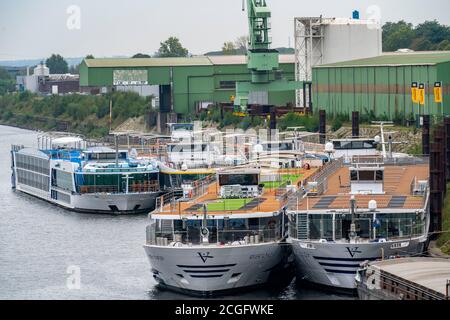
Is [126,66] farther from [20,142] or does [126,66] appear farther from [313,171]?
[313,171]

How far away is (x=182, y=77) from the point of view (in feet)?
357

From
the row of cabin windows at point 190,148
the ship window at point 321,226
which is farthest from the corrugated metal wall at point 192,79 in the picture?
the ship window at point 321,226

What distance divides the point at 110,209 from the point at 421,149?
14259mm

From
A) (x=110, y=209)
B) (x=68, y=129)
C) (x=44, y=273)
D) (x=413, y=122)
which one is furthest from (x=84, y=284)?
(x=68, y=129)

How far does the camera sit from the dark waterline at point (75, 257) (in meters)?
41.9

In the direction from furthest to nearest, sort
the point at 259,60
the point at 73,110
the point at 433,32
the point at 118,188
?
the point at 73,110 → the point at 433,32 → the point at 259,60 → the point at 118,188

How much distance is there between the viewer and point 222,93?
11106 cm

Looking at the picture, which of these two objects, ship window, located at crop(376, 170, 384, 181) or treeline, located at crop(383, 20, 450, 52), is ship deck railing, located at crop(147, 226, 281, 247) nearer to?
ship window, located at crop(376, 170, 384, 181)

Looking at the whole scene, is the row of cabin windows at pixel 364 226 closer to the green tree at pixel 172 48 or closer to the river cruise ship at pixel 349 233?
the river cruise ship at pixel 349 233

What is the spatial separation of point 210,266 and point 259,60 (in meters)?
57.7

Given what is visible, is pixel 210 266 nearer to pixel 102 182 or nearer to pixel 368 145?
pixel 368 145

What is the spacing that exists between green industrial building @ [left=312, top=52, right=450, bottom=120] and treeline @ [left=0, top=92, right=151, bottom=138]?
37.6 m

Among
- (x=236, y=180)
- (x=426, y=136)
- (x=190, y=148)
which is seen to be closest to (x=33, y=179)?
(x=190, y=148)
